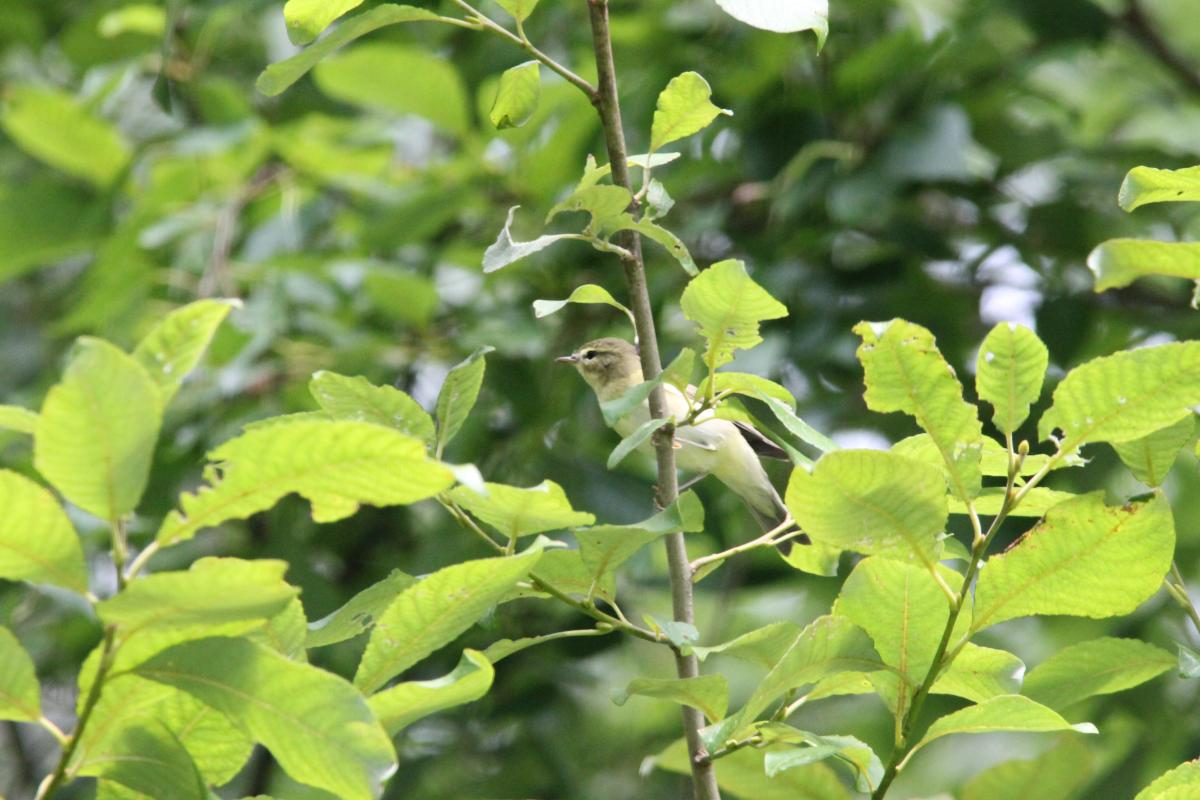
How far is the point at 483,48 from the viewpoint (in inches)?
173

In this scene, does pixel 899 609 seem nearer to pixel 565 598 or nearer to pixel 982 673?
pixel 982 673

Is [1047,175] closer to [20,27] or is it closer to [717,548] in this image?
[717,548]

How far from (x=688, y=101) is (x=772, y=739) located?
0.70m

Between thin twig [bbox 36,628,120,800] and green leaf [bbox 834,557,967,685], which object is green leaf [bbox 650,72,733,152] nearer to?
green leaf [bbox 834,557,967,685]

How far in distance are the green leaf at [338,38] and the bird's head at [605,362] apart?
2.21 meters

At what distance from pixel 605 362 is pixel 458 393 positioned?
2.34 metres

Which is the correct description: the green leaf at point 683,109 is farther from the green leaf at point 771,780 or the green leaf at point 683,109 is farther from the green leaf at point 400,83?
the green leaf at point 400,83

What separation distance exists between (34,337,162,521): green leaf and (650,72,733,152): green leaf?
27.3 inches

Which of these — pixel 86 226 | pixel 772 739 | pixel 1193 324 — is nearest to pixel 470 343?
pixel 86 226

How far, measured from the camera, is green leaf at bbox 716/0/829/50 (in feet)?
4.68

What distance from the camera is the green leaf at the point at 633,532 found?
1367 millimetres

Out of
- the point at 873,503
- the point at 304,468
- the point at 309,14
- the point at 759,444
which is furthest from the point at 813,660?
the point at 759,444

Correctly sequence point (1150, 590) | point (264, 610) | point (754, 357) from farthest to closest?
point (754, 357)
point (1150, 590)
point (264, 610)

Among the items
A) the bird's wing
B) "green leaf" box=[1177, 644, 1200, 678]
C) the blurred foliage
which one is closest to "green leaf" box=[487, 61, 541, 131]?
"green leaf" box=[1177, 644, 1200, 678]
